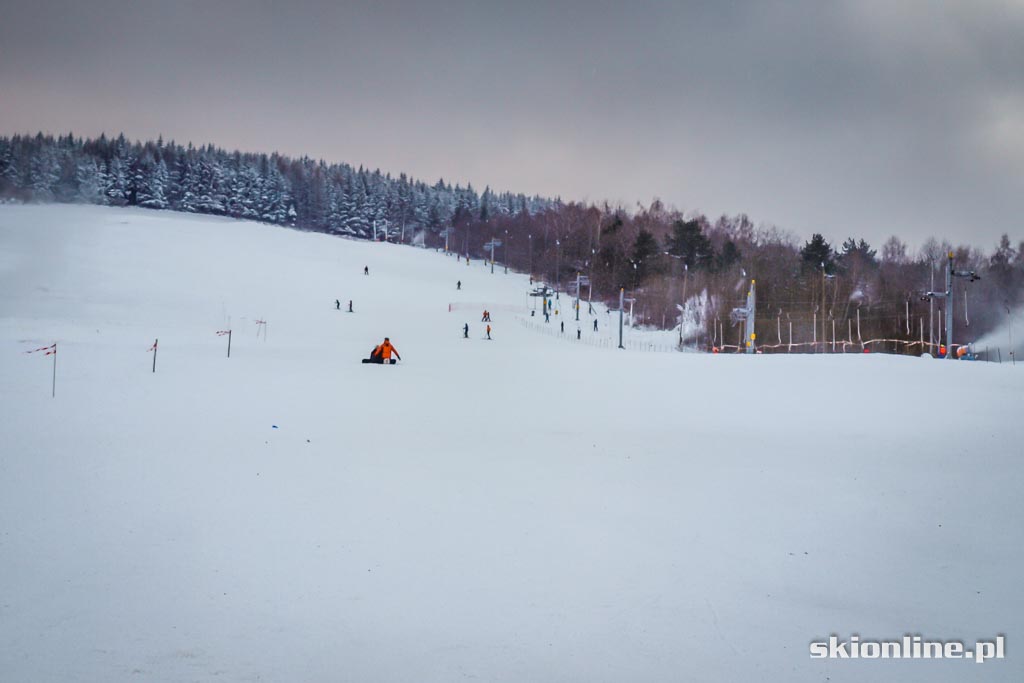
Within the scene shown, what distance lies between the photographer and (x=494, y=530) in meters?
6.96

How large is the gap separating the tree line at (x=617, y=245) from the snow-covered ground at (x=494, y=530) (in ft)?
125

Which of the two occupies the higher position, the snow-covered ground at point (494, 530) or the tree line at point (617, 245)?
the tree line at point (617, 245)

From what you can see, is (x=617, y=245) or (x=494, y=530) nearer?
(x=494, y=530)

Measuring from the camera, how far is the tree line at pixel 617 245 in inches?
2926

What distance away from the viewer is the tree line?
244 ft

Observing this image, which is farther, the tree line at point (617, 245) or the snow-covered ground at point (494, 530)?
the tree line at point (617, 245)

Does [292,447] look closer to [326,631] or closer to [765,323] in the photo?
[326,631]

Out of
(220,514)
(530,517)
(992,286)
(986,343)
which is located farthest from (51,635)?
(992,286)

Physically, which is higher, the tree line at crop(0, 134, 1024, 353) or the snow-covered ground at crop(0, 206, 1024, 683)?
the tree line at crop(0, 134, 1024, 353)

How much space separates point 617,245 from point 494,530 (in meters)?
103

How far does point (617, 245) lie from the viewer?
107m

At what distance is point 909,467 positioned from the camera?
33.1ft

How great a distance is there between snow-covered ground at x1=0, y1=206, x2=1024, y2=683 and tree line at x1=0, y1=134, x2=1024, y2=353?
38231 mm

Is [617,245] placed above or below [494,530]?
above
